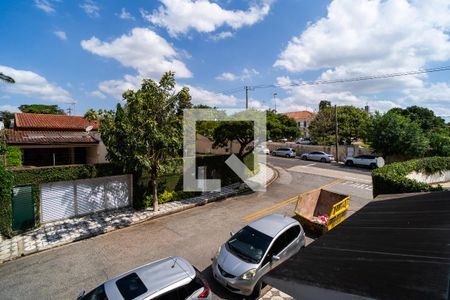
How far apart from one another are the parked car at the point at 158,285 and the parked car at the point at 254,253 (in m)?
1.09

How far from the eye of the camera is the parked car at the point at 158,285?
4.82 meters

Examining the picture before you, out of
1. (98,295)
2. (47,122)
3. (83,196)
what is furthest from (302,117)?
(98,295)

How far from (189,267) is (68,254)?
5.74m

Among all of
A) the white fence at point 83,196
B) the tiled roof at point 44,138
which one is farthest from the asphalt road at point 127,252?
the tiled roof at point 44,138

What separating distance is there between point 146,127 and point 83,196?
4681 millimetres

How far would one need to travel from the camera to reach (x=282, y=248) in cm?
718

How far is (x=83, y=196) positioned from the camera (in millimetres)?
11672

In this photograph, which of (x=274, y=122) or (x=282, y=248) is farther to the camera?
(x=274, y=122)

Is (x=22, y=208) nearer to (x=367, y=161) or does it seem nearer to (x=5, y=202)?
(x=5, y=202)

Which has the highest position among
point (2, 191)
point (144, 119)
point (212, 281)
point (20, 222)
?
point (144, 119)

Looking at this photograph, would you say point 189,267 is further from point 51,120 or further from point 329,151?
point 329,151

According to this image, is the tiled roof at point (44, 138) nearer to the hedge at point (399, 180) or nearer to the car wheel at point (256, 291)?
the car wheel at point (256, 291)

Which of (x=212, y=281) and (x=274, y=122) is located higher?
(x=274, y=122)

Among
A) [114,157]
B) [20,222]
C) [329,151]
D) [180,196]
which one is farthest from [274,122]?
[329,151]
